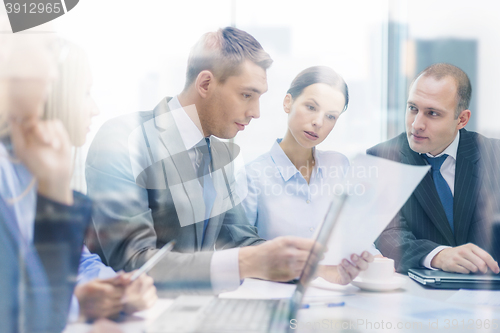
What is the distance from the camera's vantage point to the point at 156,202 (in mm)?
1208

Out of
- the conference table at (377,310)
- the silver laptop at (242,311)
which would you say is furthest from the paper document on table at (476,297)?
the silver laptop at (242,311)

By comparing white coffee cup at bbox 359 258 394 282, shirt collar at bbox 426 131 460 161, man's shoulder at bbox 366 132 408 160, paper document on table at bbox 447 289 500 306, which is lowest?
paper document on table at bbox 447 289 500 306

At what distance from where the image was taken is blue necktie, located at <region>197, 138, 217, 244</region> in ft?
4.17

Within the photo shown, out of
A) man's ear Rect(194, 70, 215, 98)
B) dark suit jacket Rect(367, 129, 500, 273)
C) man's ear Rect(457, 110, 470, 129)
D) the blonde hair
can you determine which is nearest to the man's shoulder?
dark suit jacket Rect(367, 129, 500, 273)

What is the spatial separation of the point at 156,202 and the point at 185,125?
285 millimetres

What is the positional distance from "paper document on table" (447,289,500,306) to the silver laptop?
45 cm

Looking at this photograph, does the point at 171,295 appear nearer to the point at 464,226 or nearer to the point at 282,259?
the point at 282,259

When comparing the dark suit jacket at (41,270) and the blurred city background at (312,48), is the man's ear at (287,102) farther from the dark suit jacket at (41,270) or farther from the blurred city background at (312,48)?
the dark suit jacket at (41,270)

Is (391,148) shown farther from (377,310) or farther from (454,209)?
(377,310)

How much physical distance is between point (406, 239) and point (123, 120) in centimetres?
108

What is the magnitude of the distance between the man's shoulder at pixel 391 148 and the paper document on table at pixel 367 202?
3cm

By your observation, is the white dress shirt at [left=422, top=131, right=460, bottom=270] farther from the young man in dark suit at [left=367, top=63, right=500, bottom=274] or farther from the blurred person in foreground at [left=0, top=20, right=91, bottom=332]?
the blurred person in foreground at [left=0, top=20, right=91, bottom=332]

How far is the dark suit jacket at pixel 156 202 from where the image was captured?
1.14 m

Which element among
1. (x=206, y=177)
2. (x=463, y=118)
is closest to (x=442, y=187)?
(x=463, y=118)
